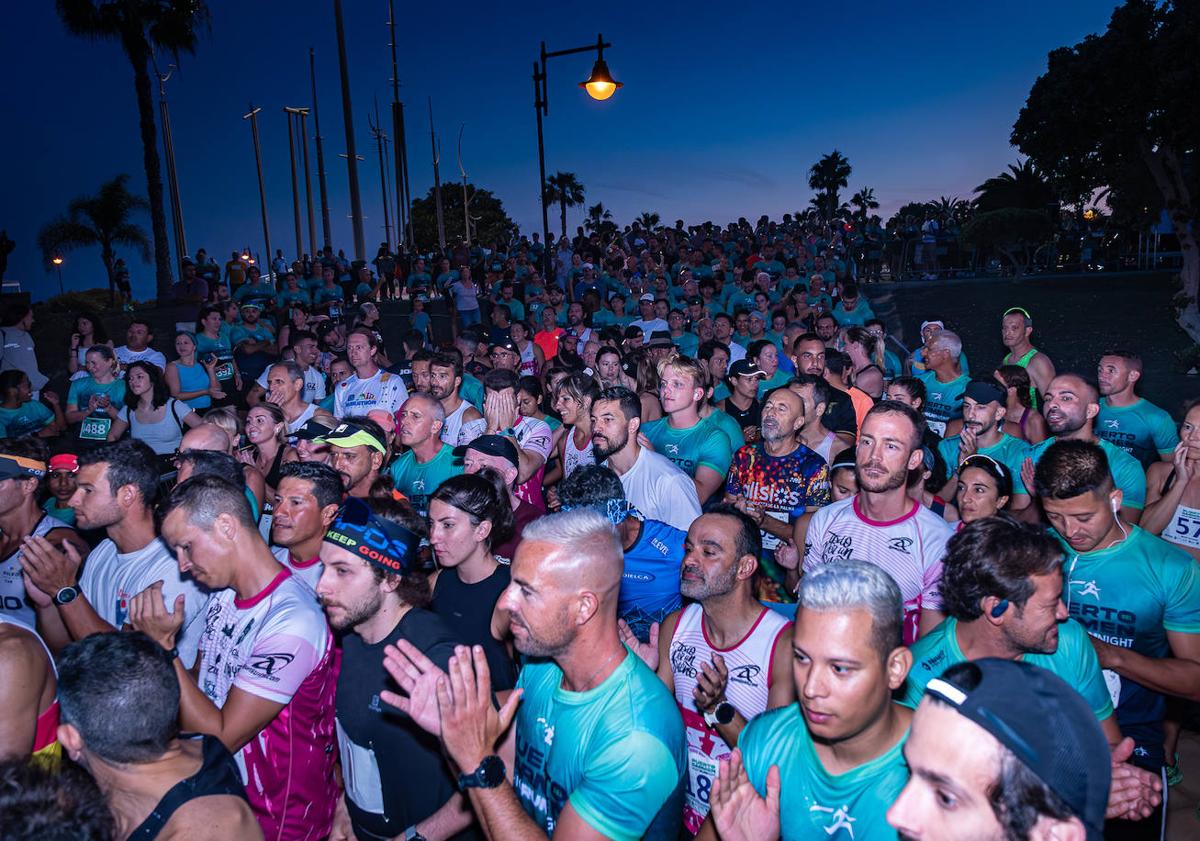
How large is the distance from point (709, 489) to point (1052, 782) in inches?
176

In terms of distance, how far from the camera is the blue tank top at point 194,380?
9.27m

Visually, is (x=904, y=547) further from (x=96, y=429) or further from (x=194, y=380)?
(x=194, y=380)

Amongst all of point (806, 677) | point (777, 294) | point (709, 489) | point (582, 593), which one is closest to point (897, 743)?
point (806, 677)

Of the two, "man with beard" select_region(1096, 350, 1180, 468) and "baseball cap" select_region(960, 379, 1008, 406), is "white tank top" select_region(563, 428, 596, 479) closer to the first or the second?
"baseball cap" select_region(960, 379, 1008, 406)

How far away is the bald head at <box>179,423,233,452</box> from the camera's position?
562 cm

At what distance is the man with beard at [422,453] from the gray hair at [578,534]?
129 inches

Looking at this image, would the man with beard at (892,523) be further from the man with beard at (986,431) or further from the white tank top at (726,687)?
the man with beard at (986,431)

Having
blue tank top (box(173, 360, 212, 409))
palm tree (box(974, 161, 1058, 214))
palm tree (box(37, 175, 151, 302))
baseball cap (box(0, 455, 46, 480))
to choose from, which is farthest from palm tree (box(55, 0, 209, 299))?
palm tree (box(974, 161, 1058, 214))

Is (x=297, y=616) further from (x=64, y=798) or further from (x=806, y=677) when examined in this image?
(x=806, y=677)

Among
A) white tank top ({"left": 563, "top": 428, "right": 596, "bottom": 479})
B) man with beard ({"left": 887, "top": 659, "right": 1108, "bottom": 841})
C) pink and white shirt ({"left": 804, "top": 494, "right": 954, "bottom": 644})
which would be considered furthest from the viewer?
→ white tank top ({"left": 563, "top": 428, "right": 596, "bottom": 479})

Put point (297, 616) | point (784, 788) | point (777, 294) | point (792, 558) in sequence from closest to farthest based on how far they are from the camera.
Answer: point (784, 788) → point (297, 616) → point (792, 558) → point (777, 294)

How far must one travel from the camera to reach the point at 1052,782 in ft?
5.64

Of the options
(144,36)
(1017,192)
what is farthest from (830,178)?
(144,36)

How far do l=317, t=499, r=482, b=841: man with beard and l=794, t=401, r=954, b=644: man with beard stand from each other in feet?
7.38
